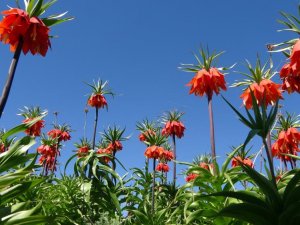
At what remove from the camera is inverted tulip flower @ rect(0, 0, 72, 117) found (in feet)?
11.7

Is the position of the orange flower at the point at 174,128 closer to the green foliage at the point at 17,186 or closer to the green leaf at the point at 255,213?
the green foliage at the point at 17,186

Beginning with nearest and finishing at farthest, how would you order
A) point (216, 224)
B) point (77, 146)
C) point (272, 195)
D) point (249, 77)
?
point (272, 195), point (216, 224), point (249, 77), point (77, 146)

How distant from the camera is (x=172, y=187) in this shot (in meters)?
A: 6.68

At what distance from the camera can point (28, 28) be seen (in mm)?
3602

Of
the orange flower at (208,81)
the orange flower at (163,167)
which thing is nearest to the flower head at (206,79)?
the orange flower at (208,81)

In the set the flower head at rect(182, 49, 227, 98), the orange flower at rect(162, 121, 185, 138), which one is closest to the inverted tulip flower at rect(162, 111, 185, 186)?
the orange flower at rect(162, 121, 185, 138)

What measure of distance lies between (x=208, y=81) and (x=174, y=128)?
390cm

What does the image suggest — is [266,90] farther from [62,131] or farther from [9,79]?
[62,131]

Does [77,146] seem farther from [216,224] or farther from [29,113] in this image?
[216,224]

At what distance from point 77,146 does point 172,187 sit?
9.42ft

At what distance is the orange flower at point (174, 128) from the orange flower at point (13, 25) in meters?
5.93

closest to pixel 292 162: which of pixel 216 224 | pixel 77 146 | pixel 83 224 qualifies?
pixel 216 224

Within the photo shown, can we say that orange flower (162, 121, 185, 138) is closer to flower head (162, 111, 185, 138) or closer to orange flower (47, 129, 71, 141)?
flower head (162, 111, 185, 138)

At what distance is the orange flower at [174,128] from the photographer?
915cm
